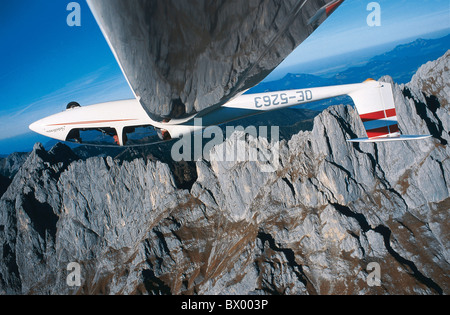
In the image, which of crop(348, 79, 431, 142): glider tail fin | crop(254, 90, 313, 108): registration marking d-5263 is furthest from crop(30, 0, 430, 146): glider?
crop(348, 79, 431, 142): glider tail fin

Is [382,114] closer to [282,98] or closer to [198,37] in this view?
[282,98]

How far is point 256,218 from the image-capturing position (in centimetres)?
14800

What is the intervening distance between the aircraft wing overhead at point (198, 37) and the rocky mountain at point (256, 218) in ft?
414

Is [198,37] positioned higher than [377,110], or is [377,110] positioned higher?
[377,110]

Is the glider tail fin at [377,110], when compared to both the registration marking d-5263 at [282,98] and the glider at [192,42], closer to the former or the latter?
the registration marking d-5263 at [282,98]

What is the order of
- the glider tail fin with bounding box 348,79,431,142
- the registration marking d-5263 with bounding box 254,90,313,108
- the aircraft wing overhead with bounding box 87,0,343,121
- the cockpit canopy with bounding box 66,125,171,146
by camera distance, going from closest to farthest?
the aircraft wing overhead with bounding box 87,0,343,121 < the cockpit canopy with bounding box 66,125,171,146 < the glider tail fin with bounding box 348,79,431,142 < the registration marking d-5263 with bounding box 254,90,313,108

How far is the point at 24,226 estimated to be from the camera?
157 meters

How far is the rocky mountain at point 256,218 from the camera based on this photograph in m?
116

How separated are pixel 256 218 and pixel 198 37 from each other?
15050 cm

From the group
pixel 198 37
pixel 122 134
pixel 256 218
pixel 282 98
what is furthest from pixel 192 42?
pixel 256 218

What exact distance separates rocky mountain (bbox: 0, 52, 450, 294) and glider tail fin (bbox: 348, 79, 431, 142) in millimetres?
115350

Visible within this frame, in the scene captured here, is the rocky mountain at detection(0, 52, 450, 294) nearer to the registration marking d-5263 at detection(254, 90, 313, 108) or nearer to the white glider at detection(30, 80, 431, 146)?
the white glider at detection(30, 80, 431, 146)

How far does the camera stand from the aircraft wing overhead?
3.91 meters

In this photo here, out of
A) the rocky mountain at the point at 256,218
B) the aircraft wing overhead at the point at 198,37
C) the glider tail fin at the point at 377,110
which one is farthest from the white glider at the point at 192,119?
the rocky mountain at the point at 256,218
